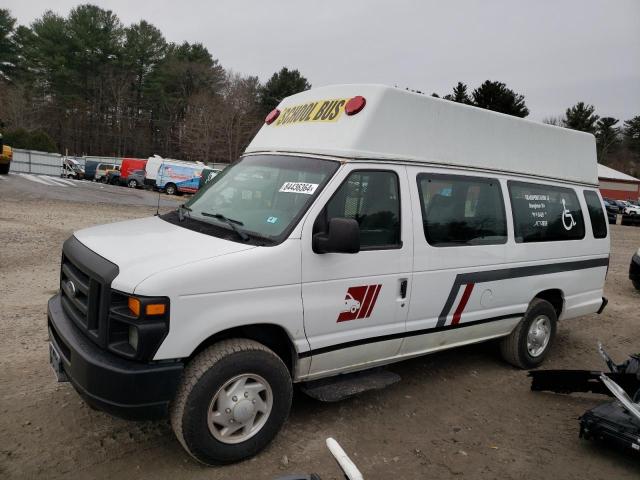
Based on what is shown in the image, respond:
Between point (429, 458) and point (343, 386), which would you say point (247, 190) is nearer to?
point (343, 386)

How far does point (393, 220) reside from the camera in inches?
151

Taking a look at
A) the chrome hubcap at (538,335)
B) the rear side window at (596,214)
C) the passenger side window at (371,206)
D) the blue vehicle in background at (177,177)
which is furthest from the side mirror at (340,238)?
the blue vehicle in background at (177,177)

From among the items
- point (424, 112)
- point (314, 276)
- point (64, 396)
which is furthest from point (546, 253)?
point (64, 396)

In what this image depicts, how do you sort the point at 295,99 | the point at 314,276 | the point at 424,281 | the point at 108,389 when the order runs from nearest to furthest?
1. the point at 108,389
2. the point at 314,276
3. the point at 424,281
4. the point at 295,99

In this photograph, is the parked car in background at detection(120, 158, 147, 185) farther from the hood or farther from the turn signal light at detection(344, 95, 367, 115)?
the turn signal light at detection(344, 95, 367, 115)

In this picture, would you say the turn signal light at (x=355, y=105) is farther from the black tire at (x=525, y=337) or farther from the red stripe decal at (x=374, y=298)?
the black tire at (x=525, y=337)

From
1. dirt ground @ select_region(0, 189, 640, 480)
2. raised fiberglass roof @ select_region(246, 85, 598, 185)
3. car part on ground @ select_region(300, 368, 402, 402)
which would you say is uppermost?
raised fiberglass roof @ select_region(246, 85, 598, 185)

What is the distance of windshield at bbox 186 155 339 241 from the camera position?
11.3ft

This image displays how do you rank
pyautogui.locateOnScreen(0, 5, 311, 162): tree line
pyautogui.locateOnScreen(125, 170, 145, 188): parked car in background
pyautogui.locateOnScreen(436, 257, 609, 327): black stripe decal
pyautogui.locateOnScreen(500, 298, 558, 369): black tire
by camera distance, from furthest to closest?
pyautogui.locateOnScreen(0, 5, 311, 162): tree line → pyautogui.locateOnScreen(125, 170, 145, 188): parked car in background → pyautogui.locateOnScreen(500, 298, 558, 369): black tire → pyautogui.locateOnScreen(436, 257, 609, 327): black stripe decal

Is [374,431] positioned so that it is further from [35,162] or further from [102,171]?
[102,171]

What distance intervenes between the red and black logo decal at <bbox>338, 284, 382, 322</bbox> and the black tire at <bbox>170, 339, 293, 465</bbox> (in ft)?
2.02

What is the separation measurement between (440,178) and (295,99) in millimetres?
1536

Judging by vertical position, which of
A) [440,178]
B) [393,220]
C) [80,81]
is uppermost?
[80,81]

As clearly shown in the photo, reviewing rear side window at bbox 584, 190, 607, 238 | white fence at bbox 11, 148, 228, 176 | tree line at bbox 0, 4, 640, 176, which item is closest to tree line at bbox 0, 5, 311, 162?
tree line at bbox 0, 4, 640, 176
